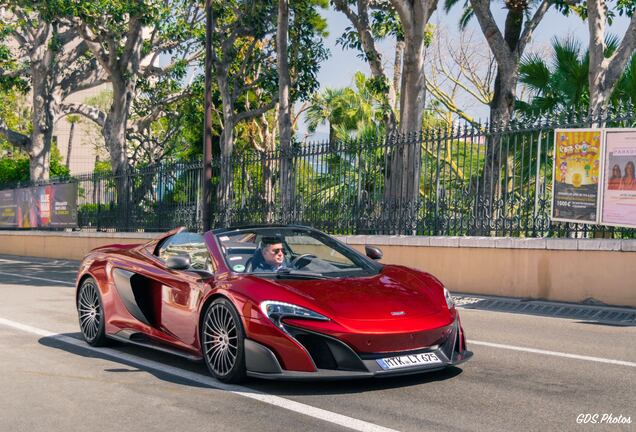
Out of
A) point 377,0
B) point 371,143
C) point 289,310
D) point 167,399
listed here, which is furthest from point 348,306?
point 377,0

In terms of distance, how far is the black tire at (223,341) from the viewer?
6.81 metres

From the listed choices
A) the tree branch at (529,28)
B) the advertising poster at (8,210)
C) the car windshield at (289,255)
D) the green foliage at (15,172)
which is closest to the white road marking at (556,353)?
the car windshield at (289,255)

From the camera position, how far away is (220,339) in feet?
23.2

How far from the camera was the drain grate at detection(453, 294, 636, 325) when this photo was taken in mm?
12375

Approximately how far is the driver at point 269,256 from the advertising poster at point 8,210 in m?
31.3

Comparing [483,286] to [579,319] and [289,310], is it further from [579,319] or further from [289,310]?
[289,310]

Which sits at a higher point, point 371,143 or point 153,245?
point 371,143

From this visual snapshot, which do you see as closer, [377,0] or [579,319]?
[579,319]

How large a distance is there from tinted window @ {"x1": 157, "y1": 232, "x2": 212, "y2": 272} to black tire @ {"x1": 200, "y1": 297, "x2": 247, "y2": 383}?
20.8 inches

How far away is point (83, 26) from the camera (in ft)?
95.8

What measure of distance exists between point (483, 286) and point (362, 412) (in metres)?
9.95

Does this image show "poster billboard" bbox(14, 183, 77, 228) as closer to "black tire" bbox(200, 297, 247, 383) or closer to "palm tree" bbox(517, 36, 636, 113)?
"palm tree" bbox(517, 36, 636, 113)

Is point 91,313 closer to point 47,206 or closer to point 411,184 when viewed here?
point 411,184

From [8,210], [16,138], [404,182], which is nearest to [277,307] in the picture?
[404,182]
